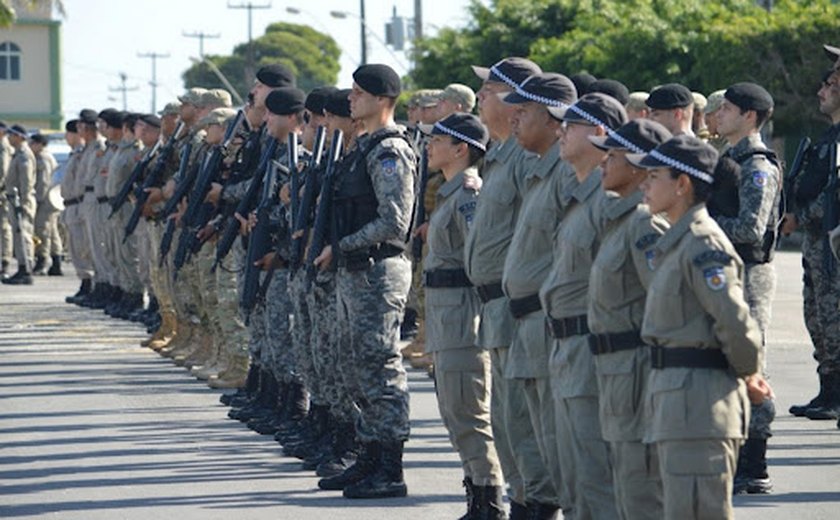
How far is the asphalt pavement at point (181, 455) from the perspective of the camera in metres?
9.96

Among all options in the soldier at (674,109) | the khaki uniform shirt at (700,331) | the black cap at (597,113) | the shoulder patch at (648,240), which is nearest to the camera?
the khaki uniform shirt at (700,331)

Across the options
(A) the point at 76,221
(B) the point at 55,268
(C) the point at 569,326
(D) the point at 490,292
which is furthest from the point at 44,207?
(C) the point at 569,326

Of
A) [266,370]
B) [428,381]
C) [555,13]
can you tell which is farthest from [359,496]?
[555,13]

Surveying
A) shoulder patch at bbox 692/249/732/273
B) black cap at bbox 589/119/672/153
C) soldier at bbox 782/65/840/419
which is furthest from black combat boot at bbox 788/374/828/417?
shoulder patch at bbox 692/249/732/273

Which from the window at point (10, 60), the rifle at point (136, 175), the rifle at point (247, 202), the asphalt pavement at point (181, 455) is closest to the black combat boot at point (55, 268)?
the rifle at point (136, 175)

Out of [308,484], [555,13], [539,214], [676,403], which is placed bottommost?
[308,484]

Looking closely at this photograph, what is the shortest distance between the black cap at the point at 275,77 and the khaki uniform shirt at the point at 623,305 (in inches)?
251

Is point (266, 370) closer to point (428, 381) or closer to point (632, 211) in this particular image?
point (428, 381)

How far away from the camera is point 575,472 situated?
7641mm

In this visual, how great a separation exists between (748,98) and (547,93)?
2484mm

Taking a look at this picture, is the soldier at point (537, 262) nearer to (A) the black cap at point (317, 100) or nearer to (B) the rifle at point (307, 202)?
(B) the rifle at point (307, 202)

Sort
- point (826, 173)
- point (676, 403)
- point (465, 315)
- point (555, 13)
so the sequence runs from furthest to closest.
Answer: point (555, 13) < point (826, 173) < point (465, 315) < point (676, 403)

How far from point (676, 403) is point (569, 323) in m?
0.98

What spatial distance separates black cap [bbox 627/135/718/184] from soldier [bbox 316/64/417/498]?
3.46 meters
